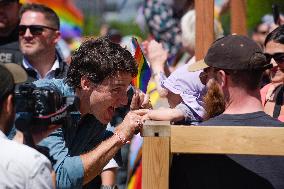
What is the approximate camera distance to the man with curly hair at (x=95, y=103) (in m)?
4.17

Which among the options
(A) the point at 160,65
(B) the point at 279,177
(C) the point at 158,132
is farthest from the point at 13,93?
(A) the point at 160,65

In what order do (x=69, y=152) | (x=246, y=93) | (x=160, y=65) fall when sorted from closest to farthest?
(x=246, y=93) → (x=69, y=152) → (x=160, y=65)

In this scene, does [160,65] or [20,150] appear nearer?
[20,150]

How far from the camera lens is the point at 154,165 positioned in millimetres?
3785

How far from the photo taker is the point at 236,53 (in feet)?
13.4

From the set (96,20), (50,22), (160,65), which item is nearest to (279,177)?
(160,65)

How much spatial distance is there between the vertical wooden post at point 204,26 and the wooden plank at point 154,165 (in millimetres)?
1662

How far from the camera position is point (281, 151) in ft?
12.1

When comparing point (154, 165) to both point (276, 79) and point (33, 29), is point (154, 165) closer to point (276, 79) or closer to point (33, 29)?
point (276, 79)

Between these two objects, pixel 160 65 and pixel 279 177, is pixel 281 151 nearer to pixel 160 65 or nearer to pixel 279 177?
pixel 279 177

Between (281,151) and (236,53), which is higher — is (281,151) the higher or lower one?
the lower one

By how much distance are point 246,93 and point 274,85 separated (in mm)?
1691

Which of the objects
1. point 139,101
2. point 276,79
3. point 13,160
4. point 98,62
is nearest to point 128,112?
point 139,101

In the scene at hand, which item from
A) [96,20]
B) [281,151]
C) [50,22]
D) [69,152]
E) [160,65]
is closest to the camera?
[281,151]
